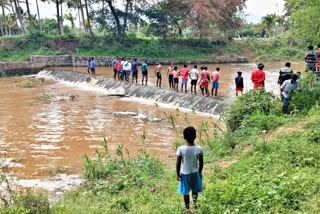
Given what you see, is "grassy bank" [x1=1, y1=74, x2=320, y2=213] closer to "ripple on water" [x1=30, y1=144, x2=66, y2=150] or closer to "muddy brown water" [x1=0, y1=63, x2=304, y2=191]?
"muddy brown water" [x1=0, y1=63, x2=304, y2=191]

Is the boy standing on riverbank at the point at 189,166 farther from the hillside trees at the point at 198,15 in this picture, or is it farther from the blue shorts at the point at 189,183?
the hillside trees at the point at 198,15

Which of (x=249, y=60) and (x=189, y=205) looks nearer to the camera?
(x=189, y=205)

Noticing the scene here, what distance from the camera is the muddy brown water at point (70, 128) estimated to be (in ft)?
32.7

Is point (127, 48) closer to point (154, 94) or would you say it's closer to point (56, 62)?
point (56, 62)

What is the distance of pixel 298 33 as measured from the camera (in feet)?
38.7

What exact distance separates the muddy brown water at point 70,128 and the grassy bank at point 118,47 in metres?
15.1

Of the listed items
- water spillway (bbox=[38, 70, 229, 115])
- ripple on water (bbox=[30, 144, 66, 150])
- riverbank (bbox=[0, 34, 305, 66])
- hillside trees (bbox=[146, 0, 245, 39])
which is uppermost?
hillside trees (bbox=[146, 0, 245, 39])

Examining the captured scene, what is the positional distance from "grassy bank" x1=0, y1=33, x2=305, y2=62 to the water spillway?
384 inches

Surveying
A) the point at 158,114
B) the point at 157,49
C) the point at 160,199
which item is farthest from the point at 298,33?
the point at 157,49

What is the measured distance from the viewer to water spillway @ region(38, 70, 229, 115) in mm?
15445

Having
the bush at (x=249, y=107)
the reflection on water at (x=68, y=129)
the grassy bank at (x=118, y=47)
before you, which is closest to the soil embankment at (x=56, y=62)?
the grassy bank at (x=118, y=47)

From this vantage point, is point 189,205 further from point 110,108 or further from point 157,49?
point 157,49

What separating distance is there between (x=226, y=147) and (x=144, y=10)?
33.1 meters

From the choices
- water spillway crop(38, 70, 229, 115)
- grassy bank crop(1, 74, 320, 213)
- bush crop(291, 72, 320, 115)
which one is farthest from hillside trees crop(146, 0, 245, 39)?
grassy bank crop(1, 74, 320, 213)
